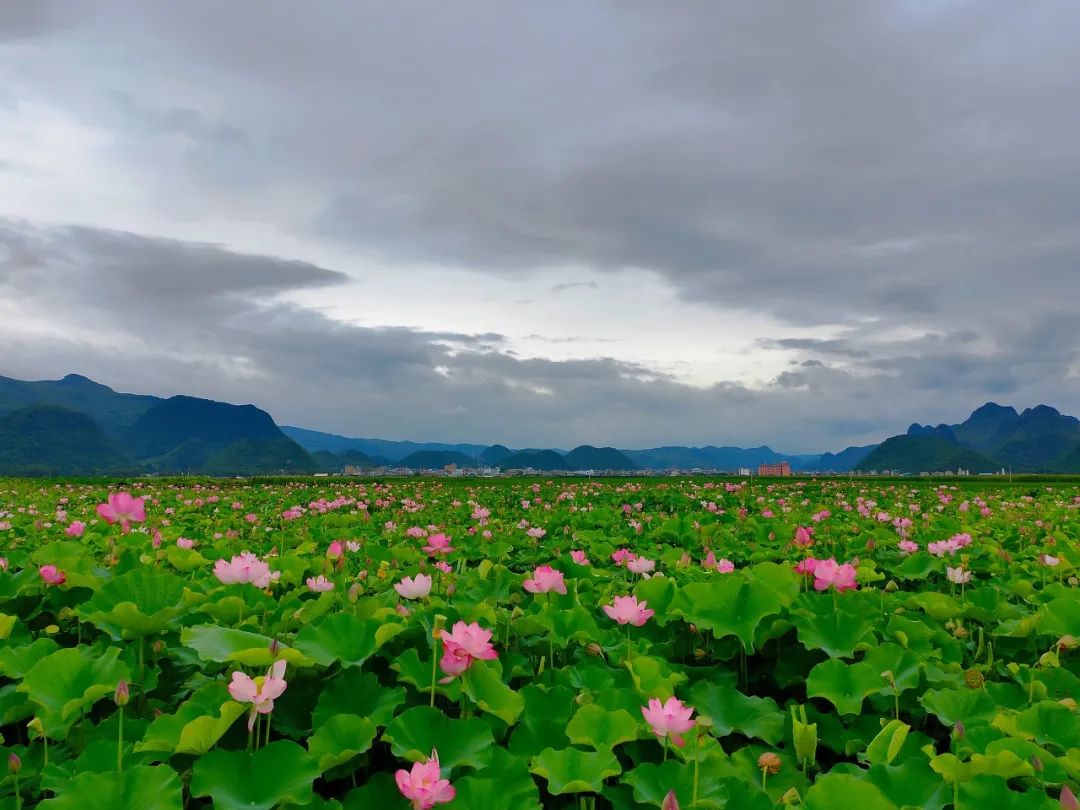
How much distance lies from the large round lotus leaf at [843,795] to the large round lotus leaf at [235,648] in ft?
4.87

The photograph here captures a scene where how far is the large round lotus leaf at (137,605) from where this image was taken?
7.73 feet

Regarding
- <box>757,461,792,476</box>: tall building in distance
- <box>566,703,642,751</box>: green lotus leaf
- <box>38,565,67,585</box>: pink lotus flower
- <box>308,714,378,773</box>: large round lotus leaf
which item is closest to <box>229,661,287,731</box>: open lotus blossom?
<box>308,714,378,773</box>: large round lotus leaf

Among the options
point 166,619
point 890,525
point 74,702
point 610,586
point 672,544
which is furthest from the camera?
point 890,525

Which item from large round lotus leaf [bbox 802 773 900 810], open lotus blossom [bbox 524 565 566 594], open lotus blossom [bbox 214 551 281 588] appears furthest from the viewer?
open lotus blossom [bbox 524 565 566 594]

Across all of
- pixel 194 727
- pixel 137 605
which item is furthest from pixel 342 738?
pixel 137 605

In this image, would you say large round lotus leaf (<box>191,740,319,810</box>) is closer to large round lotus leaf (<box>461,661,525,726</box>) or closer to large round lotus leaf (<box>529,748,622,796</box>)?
large round lotus leaf (<box>461,661,525,726</box>)

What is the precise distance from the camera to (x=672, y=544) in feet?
22.0

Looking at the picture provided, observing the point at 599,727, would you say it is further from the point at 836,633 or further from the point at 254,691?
the point at 836,633

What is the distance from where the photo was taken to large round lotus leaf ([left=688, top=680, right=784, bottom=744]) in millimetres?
2344

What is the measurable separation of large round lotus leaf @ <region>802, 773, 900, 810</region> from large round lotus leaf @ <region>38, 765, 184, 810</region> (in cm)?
156

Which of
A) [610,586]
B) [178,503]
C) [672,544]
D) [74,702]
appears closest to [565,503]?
[672,544]

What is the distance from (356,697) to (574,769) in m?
0.74

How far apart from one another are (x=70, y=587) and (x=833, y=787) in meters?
3.14

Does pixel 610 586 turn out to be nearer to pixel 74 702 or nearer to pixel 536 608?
pixel 536 608
